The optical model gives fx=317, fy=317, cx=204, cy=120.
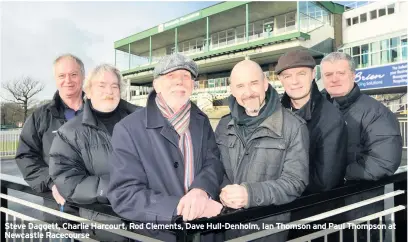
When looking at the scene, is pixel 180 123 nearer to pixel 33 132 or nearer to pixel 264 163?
pixel 264 163

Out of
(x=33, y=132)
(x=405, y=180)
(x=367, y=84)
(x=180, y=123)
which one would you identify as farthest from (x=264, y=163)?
(x=367, y=84)

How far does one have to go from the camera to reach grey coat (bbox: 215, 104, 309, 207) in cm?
165

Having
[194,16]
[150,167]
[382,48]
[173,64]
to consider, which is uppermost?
[194,16]

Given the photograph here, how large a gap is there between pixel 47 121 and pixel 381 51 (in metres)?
23.8

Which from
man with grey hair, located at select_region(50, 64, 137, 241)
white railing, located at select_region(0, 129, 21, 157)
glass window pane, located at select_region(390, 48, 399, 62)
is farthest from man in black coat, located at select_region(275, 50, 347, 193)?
glass window pane, located at select_region(390, 48, 399, 62)

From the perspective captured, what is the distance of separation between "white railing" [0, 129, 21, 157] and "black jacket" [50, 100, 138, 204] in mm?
10571

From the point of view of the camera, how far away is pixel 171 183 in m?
1.55

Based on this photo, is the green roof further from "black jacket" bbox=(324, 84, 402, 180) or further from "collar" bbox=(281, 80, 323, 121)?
"collar" bbox=(281, 80, 323, 121)

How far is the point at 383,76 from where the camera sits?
20844mm

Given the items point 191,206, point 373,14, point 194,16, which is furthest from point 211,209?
point 194,16

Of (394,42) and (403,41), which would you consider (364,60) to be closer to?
(394,42)

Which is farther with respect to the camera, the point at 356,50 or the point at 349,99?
the point at 356,50

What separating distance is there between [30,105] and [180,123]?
78.4 ft

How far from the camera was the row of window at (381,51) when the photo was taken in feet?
67.4
